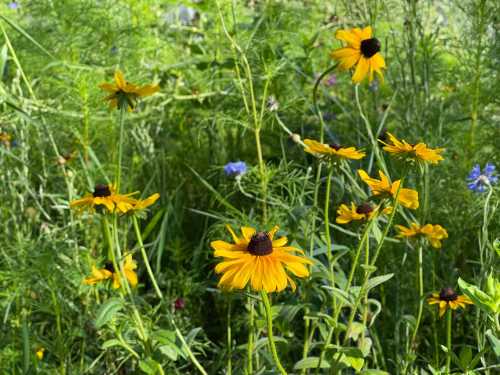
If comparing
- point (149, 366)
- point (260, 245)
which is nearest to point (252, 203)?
point (149, 366)

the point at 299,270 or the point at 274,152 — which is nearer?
the point at 299,270

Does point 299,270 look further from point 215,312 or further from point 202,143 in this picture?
point 202,143

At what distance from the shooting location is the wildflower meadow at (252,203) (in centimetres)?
136

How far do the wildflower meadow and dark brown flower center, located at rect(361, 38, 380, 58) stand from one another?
1cm

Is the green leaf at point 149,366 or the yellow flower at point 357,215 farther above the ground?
the yellow flower at point 357,215

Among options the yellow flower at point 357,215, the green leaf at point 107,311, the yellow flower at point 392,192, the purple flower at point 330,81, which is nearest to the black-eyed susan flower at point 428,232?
the yellow flower at point 357,215

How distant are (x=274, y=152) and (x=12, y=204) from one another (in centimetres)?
95

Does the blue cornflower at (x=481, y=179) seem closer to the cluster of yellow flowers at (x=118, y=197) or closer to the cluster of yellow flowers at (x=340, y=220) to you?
the cluster of yellow flowers at (x=340, y=220)

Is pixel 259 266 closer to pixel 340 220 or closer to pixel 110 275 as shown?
pixel 340 220

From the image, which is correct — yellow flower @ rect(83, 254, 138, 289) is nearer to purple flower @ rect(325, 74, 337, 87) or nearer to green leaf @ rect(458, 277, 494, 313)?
green leaf @ rect(458, 277, 494, 313)

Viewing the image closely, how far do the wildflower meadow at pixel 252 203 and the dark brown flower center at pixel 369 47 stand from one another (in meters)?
0.01

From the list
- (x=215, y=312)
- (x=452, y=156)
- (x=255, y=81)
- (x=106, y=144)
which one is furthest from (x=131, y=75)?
(x=452, y=156)

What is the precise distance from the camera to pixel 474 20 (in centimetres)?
224

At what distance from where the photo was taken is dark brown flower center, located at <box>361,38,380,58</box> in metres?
1.42
